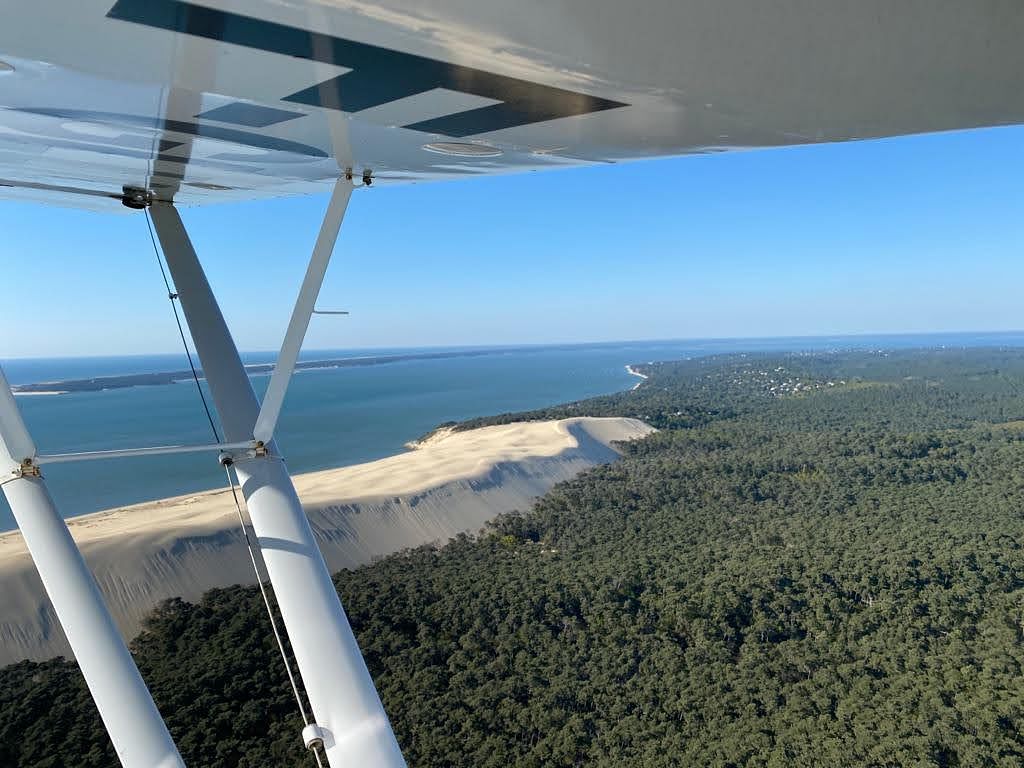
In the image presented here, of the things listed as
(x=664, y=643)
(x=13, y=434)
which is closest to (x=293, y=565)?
(x=13, y=434)

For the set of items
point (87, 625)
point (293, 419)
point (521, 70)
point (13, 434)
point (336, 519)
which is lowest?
point (336, 519)

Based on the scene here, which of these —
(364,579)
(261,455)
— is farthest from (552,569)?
(261,455)

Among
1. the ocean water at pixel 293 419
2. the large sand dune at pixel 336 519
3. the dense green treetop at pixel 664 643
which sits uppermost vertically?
the ocean water at pixel 293 419

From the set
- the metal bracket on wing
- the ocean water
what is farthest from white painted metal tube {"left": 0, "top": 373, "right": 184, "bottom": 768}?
the ocean water

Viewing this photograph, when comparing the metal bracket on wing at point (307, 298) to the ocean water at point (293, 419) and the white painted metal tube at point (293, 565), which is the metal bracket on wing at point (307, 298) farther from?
the ocean water at point (293, 419)

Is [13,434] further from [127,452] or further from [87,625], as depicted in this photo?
[87,625]

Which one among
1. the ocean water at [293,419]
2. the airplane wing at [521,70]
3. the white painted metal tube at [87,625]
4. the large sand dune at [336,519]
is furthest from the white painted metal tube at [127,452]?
the large sand dune at [336,519]

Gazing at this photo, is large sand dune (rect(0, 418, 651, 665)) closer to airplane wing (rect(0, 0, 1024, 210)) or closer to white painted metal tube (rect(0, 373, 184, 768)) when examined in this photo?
white painted metal tube (rect(0, 373, 184, 768))
